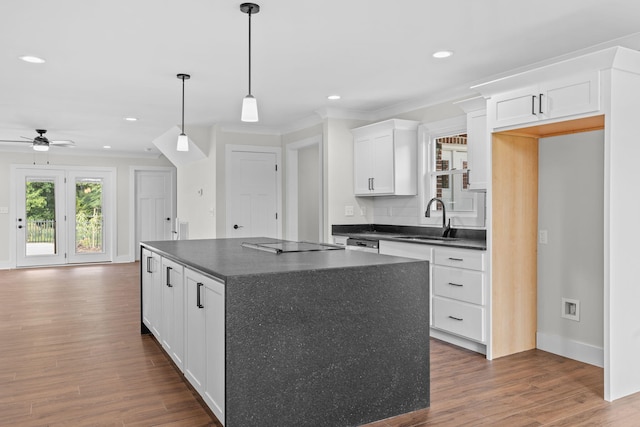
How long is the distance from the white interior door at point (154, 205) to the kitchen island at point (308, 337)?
8081 mm

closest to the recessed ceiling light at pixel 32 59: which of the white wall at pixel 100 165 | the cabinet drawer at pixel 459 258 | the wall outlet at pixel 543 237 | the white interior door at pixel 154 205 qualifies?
the cabinet drawer at pixel 459 258

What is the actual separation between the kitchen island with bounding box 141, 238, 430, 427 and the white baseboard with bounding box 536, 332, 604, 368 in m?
1.58

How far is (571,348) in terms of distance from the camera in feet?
12.1

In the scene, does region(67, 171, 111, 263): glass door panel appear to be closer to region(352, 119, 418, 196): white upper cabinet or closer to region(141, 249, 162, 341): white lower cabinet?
region(141, 249, 162, 341): white lower cabinet

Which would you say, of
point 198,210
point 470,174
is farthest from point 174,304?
Answer: point 198,210

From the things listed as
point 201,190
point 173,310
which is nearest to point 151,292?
point 173,310

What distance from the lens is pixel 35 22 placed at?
301 centimetres

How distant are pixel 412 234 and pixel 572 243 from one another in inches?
74.2

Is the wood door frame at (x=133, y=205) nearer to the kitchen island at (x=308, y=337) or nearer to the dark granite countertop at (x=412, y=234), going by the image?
the dark granite countertop at (x=412, y=234)

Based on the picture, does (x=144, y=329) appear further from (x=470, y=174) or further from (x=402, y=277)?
(x=470, y=174)

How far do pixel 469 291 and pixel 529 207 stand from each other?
0.84 meters

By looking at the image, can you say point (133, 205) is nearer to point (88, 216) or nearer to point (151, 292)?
point (88, 216)

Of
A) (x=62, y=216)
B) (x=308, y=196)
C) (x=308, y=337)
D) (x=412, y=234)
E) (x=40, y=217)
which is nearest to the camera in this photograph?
(x=308, y=337)

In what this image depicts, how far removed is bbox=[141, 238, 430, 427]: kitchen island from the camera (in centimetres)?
223
